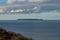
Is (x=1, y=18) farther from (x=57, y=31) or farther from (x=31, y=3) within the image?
(x=57, y=31)

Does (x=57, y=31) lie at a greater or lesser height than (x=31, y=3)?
lesser

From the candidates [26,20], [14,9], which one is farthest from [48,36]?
[14,9]

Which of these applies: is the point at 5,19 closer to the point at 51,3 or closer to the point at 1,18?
the point at 1,18

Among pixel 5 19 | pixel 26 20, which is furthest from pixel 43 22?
pixel 5 19

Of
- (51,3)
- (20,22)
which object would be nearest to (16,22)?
(20,22)

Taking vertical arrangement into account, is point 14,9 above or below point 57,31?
above
